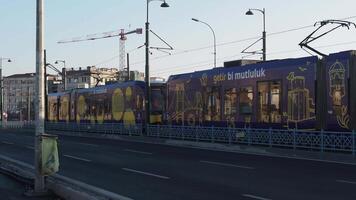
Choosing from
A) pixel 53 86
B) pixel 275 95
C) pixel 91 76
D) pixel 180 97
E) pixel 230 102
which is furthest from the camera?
pixel 53 86

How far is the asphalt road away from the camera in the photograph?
12281mm

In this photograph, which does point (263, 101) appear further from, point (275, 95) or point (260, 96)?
point (275, 95)

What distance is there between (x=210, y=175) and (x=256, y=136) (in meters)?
9.80

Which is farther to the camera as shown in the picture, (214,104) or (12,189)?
(214,104)

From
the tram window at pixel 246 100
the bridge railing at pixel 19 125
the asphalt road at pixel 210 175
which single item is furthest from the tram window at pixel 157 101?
the bridge railing at pixel 19 125

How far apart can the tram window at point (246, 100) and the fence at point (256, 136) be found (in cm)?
106

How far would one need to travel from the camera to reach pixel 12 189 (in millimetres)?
13109

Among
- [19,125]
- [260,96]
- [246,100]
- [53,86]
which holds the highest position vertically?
[53,86]

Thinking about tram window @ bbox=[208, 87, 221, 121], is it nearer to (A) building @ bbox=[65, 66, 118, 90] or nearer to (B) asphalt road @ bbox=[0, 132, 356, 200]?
(B) asphalt road @ bbox=[0, 132, 356, 200]

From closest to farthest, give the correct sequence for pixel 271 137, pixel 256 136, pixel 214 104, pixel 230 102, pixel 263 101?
pixel 271 137
pixel 256 136
pixel 263 101
pixel 230 102
pixel 214 104

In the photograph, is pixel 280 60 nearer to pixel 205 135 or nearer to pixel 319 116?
pixel 319 116

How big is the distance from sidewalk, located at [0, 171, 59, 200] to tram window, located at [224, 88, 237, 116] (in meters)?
14.3

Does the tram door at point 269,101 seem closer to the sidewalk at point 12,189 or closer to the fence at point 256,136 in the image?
the fence at point 256,136

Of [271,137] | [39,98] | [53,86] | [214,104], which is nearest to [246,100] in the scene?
[214,104]
